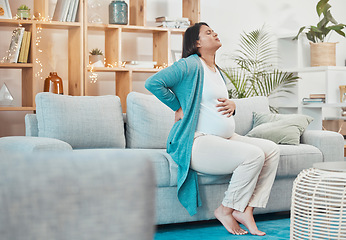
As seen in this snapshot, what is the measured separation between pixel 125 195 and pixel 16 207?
0.33 ft

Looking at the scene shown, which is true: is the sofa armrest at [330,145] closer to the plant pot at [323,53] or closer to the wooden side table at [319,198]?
the wooden side table at [319,198]

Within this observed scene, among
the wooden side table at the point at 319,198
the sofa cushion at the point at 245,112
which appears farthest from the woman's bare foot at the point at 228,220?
the sofa cushion at the point at 245,112

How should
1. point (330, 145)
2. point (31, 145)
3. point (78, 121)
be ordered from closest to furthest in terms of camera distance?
point (31, 145) → point (78, 121) → point (330, 145)

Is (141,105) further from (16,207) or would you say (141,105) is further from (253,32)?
(16,207)

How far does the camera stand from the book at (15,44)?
168 inches

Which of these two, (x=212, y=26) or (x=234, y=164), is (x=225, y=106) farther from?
(x=212, y=26)

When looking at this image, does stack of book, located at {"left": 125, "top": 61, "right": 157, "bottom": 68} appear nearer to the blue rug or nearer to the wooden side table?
the blue rug

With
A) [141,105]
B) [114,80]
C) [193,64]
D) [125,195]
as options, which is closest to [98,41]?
[114,80]

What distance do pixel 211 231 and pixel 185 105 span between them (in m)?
0.76

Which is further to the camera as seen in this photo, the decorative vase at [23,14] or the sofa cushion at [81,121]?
the decorative vase at [23,14]

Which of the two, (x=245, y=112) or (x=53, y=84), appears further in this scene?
(x=53, y=84)

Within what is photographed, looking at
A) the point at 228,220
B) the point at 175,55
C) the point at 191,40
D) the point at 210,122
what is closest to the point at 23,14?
the point at 175,55

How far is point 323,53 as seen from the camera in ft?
18.1

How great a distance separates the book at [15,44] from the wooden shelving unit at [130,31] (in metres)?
0.55
